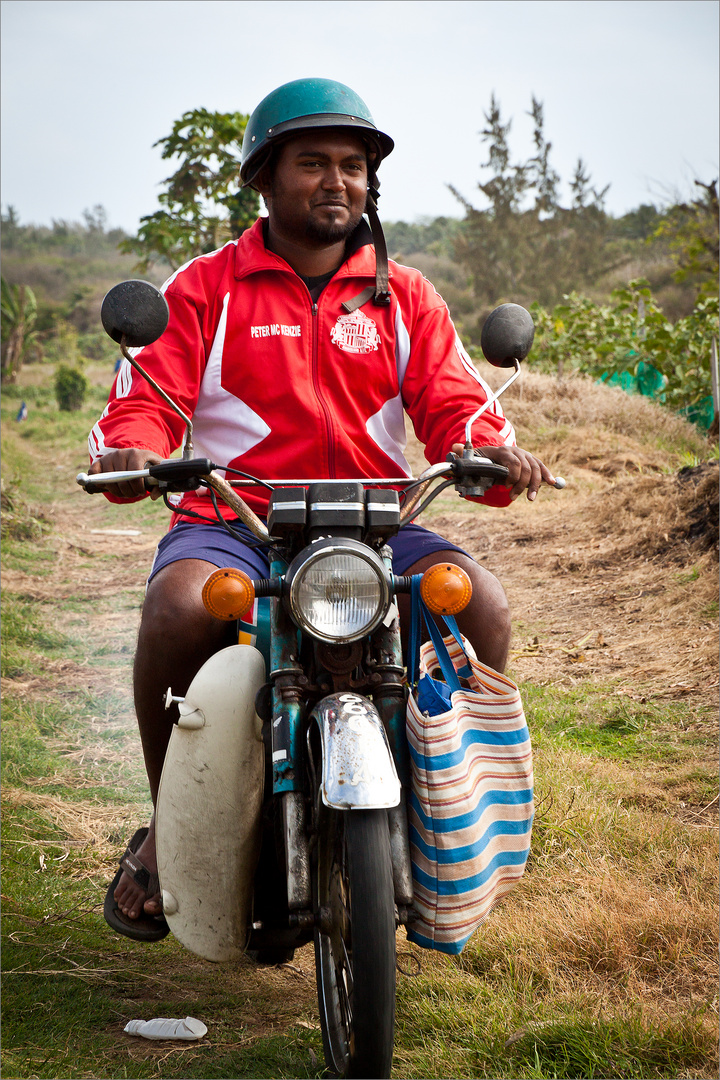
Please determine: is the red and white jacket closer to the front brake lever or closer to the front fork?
the front brake lever

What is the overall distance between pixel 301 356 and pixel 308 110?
61cm

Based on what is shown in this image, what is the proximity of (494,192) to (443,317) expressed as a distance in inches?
1742

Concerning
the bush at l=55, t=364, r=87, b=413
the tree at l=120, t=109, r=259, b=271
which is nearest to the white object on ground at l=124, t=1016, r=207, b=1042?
the tree at l=120, t=109, r=259, b=271

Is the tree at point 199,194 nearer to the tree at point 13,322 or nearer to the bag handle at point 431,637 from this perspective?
the bag handle at point 431,637

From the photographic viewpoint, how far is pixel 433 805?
1876 millimetres

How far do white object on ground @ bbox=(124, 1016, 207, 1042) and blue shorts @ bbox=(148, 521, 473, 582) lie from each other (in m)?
1.00

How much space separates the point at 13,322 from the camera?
28.4 metres

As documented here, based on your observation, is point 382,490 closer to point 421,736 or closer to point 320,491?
point 320,491

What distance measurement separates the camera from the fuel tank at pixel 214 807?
2021 millimetres

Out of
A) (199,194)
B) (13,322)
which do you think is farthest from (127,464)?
(13,322)

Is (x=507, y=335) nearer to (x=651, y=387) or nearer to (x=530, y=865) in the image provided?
(x=530, y=865)

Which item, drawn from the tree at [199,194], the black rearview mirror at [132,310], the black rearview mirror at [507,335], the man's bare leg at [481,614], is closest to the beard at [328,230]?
the black rearview mirror at [507,335]

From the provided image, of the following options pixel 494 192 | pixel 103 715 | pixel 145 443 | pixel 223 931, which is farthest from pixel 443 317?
pixel 494 192

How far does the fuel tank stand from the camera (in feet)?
6.63
